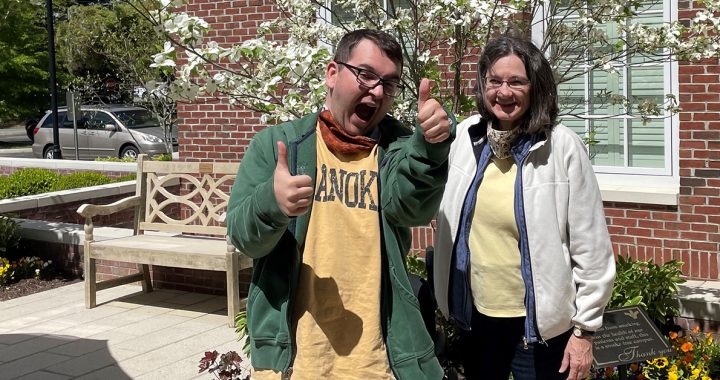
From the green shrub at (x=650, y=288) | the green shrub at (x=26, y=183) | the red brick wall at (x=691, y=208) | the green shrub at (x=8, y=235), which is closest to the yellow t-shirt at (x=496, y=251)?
the green shrub at (x=650, y=288)

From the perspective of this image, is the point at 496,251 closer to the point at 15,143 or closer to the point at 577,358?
the point at 577,358

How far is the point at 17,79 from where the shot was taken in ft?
108

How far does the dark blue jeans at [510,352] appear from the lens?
10.2 ft

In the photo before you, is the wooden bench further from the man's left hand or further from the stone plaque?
the man's left hand

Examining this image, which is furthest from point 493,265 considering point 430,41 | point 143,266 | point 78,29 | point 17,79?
point 17,79

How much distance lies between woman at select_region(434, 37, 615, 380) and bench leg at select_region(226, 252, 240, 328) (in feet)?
11.7

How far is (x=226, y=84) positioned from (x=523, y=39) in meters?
1.97

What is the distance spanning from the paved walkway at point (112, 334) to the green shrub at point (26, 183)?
2.93 m

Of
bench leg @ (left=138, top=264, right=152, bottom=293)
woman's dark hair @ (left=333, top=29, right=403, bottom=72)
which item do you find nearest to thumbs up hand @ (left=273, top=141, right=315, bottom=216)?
woman's dark hair @ (left=333, top=29, right=403, bottom=72)

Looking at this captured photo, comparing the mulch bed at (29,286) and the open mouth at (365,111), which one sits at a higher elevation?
the open mouth at (365,111)

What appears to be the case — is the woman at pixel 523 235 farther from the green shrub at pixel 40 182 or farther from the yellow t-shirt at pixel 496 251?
the green shrub at pixel 40 182

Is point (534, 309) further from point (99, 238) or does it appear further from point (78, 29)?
point (78, 29)

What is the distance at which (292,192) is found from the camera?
2.23 metres

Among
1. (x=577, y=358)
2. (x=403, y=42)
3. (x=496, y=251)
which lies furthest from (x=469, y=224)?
(x=403, y=42)
